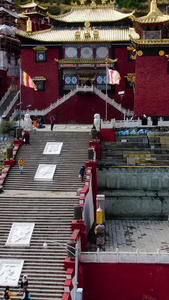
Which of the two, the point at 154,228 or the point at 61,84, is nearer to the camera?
the point at 154,228

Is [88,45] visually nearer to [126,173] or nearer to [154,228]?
[126,173]

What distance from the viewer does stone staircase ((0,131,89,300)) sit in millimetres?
17234

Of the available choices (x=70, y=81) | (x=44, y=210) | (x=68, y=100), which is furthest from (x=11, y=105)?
(x=44, y=210)

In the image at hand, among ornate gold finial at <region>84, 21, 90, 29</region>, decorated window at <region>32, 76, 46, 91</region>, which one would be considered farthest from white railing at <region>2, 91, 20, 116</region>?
ornate gold finial at <region>84, 21, 90, 29</region>

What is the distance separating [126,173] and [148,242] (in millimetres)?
5800

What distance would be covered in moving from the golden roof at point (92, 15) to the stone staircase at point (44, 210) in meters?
19.8

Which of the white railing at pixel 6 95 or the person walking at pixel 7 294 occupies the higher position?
the white railing at pixel 6 95

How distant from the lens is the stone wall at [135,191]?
25.4 meters

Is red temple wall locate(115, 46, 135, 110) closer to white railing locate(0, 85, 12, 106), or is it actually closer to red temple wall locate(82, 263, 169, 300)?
white railing locate(0, 85, 12, 106)

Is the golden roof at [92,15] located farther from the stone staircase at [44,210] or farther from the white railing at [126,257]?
the white railing at [126,257]

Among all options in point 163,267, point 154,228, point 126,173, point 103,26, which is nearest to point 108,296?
point 163,267

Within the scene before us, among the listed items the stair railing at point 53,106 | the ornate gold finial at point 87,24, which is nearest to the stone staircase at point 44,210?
the stair railing at point 53,106

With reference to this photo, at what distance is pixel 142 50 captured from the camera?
3209cm

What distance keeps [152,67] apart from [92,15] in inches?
628
